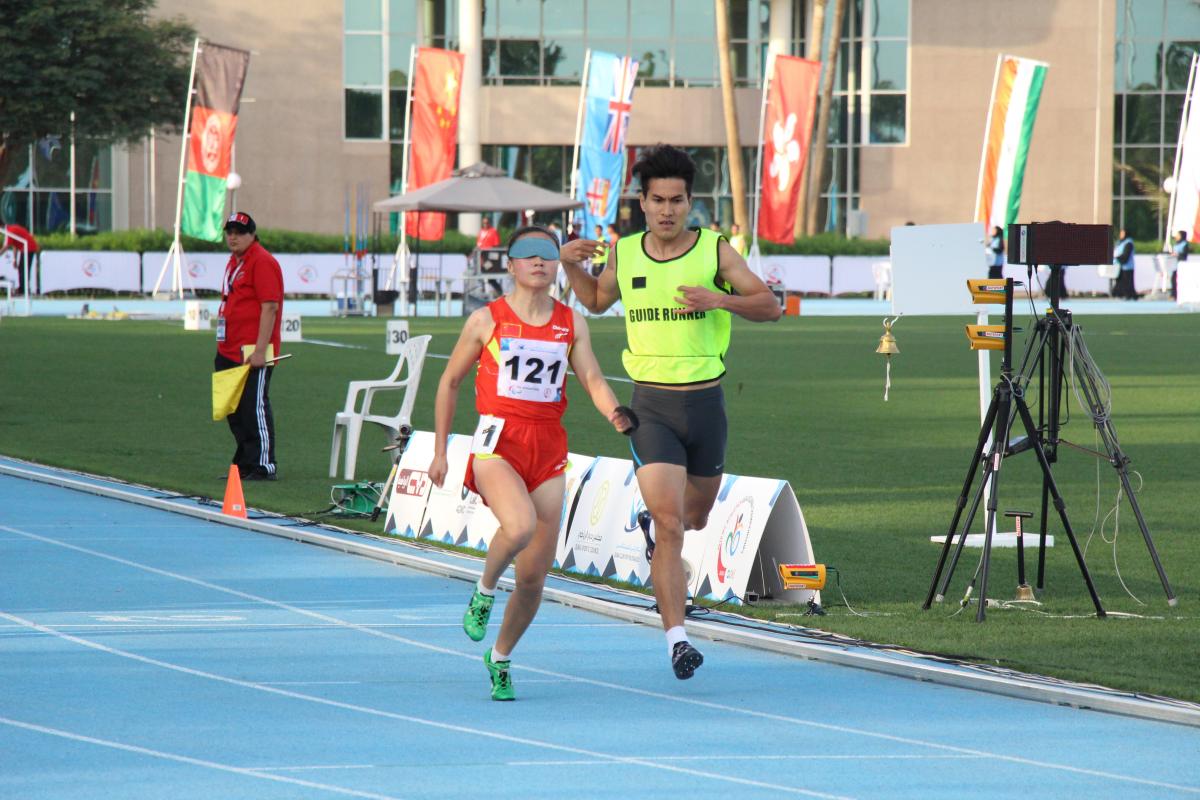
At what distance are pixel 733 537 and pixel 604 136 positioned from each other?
35048 mm

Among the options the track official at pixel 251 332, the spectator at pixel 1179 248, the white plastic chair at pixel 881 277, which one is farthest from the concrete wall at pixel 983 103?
the track official at pixel 251 332

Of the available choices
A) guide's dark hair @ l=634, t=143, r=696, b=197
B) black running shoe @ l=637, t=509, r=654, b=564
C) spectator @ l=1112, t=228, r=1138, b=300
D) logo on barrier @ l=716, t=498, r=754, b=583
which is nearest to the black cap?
black running shoe @ l=637, t=509, r=654, b=564

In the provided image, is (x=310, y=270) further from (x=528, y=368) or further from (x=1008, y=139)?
(x=528, y=368)

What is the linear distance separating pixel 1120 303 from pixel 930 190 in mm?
11926

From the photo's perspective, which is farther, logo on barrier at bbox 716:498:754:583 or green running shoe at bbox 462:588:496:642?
logo on barrier at bbox 716:498:754:583

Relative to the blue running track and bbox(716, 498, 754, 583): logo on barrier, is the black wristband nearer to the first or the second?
the blue running track

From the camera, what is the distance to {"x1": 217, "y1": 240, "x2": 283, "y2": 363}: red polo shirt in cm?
1378

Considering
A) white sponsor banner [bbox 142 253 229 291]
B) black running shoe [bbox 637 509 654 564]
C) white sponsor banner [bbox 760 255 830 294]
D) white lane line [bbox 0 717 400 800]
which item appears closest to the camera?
white lane line [bbox 0 717 400 800]

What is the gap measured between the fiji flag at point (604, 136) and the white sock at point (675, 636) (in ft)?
118

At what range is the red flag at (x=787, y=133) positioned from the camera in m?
45.5

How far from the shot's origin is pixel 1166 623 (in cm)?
868

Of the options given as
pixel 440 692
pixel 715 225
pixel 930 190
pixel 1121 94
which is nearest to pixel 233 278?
pixel 440 692

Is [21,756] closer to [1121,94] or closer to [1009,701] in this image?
→ [1009,701]

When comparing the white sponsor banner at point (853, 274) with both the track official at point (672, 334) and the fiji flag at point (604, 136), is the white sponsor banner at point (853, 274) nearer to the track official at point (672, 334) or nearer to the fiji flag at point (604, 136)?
the fiji flag at point (604, 136)
